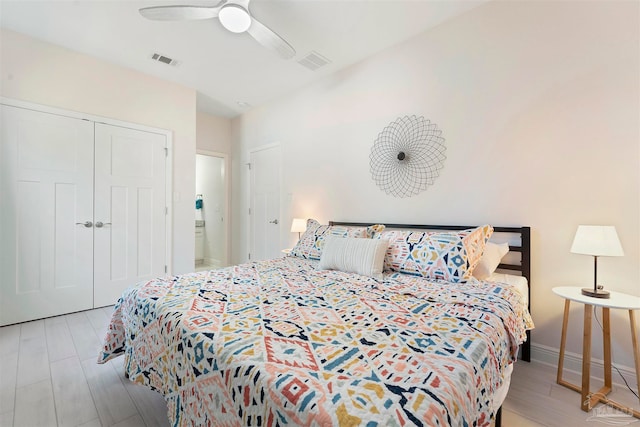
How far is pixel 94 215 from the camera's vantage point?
3.09 meters

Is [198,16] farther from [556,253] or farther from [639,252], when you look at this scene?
[639,252]

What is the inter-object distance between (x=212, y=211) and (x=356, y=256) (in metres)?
4.46

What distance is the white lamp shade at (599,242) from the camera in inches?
61.9

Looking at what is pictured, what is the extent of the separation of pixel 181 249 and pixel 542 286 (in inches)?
156

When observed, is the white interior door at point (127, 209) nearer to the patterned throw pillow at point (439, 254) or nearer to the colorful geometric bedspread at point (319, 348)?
the colorful geometric bedspread at point (319, 348)

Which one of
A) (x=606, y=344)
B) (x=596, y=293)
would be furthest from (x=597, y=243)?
(x=606, y=344)

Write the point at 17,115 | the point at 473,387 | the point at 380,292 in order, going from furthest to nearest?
the point at 17,115 → the point at 380,292 → the point at 473,387

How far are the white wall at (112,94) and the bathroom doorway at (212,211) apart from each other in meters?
0.98

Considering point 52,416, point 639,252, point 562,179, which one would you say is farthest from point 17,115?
point 639,252

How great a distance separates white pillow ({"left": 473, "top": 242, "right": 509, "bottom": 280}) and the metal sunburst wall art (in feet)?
2.56

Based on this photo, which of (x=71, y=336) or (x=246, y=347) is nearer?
(x=246, y=347)

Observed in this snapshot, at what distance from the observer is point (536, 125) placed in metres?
2.05

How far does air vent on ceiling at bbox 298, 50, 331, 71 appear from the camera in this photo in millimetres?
2977

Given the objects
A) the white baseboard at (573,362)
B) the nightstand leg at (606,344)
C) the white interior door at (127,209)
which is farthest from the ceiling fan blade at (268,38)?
the white baseboard at (573,362)
